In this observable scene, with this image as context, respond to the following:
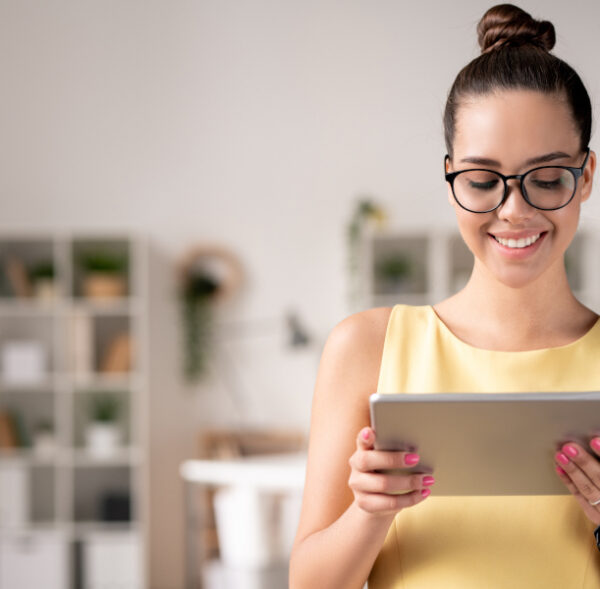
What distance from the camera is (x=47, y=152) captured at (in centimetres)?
586

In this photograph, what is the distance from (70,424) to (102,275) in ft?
3.00

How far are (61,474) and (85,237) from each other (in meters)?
1.43

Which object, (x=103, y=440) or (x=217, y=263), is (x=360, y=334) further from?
(x=217, y=263)

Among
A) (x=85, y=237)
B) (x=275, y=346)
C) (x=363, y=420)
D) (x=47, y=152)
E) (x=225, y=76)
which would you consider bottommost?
(x=275, y=346)

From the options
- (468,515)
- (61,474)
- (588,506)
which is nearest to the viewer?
(588,506)

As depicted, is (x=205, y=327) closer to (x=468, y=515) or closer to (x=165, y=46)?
(x=165, y=46)

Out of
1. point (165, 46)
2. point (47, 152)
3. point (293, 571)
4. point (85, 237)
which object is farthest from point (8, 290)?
point (293, 571)

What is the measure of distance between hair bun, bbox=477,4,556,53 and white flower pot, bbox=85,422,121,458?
14.9ft

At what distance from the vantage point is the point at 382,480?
0.88 metres

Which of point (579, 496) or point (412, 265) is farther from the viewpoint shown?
point (412, 265)

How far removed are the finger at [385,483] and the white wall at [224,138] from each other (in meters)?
4.88

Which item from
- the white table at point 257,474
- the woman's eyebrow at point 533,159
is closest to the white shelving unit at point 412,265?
the white table at point 257,474

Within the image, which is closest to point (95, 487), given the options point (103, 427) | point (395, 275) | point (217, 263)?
point (103, 427)

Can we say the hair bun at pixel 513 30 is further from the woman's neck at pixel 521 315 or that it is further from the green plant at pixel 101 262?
the green plant at pixel 101 262
